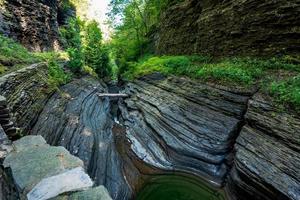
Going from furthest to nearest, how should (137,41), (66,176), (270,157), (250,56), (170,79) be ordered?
(137,41)
(170,79)
(250,56)
(270,157)
(66,176)

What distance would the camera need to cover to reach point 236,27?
37.1 ft

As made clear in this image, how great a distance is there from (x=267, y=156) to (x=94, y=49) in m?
22.4

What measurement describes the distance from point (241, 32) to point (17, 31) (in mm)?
15808

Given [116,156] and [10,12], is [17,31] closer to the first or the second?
[10,12]

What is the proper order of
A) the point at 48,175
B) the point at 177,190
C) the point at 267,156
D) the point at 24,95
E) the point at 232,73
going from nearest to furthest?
the point at 48,175
the point at 267,156
the point at 177,190
the point at 24,95
the point at 232,73

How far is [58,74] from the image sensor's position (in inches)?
544

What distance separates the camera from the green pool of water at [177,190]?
709 cm

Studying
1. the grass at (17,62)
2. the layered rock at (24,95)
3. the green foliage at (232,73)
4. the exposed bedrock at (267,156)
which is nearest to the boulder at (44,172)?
the layered rock at (24,95)

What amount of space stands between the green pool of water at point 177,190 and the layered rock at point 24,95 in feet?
13.8

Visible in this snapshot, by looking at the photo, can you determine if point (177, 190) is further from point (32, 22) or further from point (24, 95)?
point (32, 22)

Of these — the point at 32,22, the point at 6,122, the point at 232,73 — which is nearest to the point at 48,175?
the point at 6,122

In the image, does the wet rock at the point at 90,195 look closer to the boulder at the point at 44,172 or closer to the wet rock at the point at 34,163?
the boulder at the point at 44,172

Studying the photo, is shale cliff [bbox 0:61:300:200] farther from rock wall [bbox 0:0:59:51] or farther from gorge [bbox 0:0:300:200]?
rock wall [bbox 0:0:59:51]

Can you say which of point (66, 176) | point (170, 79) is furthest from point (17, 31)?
point (66, 176)
